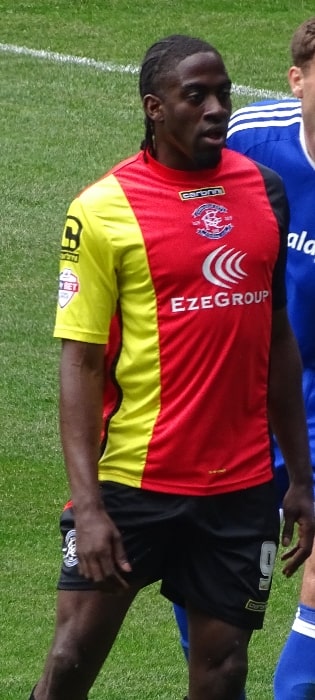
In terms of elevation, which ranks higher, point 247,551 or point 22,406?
point 247,551

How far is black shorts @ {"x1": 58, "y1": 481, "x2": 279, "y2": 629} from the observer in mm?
4383

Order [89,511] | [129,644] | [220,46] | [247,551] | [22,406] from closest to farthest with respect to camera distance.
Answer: [89,511] → [247,551] → [129,644] → [22,406] → [220,46]

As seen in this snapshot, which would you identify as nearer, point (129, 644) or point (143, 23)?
point (129, 644)

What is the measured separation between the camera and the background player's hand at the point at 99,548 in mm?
4199

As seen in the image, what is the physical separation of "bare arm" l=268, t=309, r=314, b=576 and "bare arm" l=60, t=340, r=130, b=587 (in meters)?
0.52

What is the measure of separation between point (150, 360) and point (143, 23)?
44.0 feet

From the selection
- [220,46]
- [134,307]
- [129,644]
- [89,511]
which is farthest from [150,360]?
[220,46]

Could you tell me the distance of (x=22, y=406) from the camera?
895cm

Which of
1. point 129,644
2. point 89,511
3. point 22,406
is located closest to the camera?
point 89,511

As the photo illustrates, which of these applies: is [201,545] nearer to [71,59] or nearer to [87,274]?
[87,274]

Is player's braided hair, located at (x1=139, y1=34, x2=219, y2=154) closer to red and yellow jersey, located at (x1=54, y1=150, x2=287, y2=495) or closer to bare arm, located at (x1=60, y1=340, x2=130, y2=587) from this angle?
red and yellow jersey, located at (x1=54, y1=150, x2=287, y2=495)

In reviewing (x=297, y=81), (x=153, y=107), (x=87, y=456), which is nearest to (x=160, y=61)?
(x=153, y=107)

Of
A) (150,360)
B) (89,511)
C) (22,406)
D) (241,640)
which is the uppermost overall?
(150,360)

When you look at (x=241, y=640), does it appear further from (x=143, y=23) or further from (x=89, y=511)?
(x=143, y=23)
